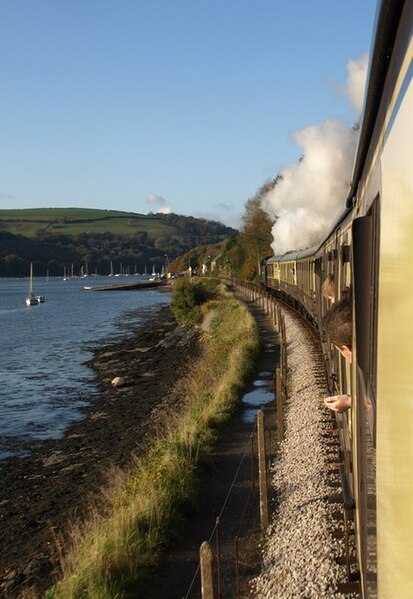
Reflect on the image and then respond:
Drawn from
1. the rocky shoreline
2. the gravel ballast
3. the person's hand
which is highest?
the person's hand

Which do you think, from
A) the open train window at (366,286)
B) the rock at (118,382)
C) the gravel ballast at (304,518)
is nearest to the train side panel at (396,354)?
the open train window at (366,286)

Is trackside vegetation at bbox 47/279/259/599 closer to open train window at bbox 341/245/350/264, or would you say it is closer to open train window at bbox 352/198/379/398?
open train window at bbox 341/245/350/264

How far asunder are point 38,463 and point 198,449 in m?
7.56

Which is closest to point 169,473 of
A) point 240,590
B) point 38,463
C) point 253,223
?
point 240,590

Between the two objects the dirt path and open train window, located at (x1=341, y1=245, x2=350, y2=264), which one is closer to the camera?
open train window, located at (x1=341, y1=245, x2=350, y2=264)

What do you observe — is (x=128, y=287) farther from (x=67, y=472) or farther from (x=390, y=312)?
(x=390, y=312)

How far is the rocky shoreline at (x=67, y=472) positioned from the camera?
10305mm

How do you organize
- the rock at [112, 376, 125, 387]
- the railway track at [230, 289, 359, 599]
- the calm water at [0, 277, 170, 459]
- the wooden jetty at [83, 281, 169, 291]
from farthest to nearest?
the wooden jetty at [83, 281, 169, 291]
the rock at [112, 376, 125, 387]
the calm water at [0, 277, 170, 459]
the railway track at [230, 289, 359, 599]

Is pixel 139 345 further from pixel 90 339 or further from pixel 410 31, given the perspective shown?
pixel 410 31

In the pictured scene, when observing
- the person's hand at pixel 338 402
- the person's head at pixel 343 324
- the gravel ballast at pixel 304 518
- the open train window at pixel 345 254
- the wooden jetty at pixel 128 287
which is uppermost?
the open train window at pixel 345 254

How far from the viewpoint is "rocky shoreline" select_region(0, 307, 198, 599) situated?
406 inches

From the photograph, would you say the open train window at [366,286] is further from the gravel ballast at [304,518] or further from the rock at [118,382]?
the rock at [118,382]

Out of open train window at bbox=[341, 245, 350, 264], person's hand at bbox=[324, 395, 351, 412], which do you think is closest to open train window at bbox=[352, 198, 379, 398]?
person's hand at bbox=[324, 395, 351, 412]

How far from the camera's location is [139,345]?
4388cm
